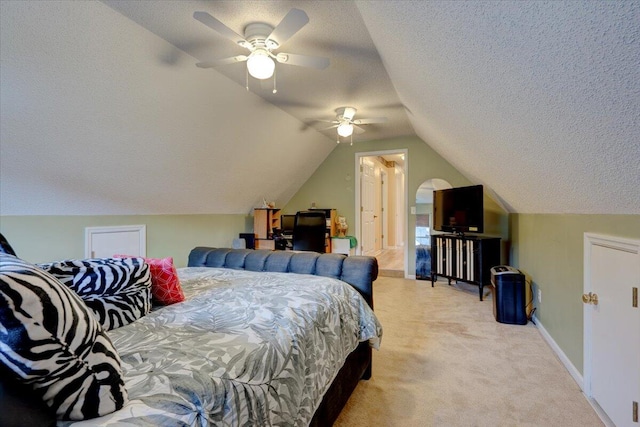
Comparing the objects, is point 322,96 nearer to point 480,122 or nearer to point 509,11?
point 480,122

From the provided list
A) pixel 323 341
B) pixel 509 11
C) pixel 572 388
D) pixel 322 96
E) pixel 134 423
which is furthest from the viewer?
pixel 322 96

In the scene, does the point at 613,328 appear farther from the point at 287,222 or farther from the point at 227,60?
the point at 287,222

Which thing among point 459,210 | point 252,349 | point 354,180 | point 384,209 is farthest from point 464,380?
point 384,209

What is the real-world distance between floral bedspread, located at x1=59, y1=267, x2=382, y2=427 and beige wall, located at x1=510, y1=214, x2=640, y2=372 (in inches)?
57.0

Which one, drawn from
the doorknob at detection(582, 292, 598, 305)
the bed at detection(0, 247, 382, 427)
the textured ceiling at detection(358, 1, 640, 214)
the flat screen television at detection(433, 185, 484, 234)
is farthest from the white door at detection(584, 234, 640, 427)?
the flat screen television at detection(433, 185, 484, 234)

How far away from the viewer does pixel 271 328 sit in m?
1.13

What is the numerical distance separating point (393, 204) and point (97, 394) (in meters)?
8.68

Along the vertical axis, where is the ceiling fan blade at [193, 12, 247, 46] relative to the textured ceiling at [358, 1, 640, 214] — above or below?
above

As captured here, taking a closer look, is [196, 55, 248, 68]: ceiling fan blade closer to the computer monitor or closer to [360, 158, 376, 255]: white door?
the computer monitor

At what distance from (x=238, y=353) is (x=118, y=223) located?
10.3 ft

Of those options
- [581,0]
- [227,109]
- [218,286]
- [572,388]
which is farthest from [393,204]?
[581,0]

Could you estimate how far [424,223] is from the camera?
504 centimetres

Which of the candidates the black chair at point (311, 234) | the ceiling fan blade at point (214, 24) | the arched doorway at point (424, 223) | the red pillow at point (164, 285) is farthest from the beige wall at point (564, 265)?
the black chair at point (311, 234)

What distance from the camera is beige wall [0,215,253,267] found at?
2.70m
